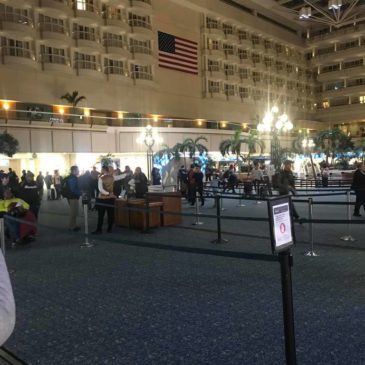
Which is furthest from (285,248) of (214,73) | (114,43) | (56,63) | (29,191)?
(214,73)

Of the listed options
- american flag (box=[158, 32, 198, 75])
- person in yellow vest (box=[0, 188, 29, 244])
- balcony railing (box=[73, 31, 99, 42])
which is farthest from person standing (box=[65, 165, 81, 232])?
american flag (box=[158, 32, 198, 75])

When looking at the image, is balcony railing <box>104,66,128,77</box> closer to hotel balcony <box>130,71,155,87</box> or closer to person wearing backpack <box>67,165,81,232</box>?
hotel balcony <box>130,71,155,87</box>

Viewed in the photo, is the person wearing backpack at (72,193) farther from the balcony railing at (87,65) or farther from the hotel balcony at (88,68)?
the balcony railing at (87,65)

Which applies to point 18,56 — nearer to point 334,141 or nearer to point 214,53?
point 214,53

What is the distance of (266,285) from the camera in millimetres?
5691

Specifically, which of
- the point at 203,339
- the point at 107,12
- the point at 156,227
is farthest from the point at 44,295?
the point at 107,12

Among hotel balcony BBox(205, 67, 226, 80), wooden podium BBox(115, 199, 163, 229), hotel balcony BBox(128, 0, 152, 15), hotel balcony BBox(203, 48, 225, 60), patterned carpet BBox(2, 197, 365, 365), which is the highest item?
hotel balcony BBox(128, 0, 152, 15)

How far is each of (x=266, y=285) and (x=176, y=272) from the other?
4.90 ft

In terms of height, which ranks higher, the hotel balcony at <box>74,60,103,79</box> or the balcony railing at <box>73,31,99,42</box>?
the balcony railing at <box>73,31,99,42</box>

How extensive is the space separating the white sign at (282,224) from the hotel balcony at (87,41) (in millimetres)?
36341

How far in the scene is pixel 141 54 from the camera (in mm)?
40688

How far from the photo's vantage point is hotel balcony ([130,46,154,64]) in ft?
133

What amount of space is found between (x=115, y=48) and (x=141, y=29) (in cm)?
354

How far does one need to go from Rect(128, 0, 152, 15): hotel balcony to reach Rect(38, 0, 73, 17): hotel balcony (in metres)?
6.53
